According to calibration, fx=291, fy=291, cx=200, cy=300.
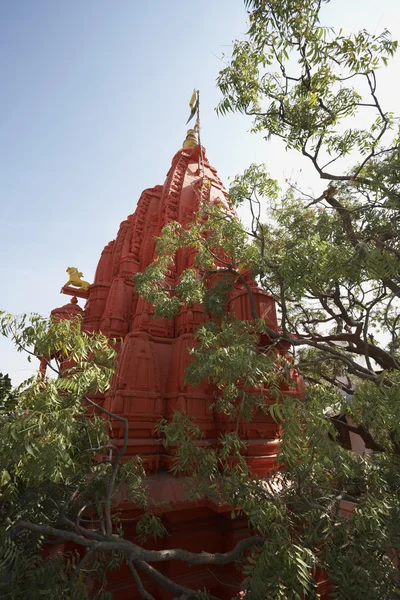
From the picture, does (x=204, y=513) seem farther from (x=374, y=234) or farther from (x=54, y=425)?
(x=374, y=234)

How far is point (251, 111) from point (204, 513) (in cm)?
794

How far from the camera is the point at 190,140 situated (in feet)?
46.6

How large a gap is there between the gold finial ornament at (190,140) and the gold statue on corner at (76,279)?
7.59 metres

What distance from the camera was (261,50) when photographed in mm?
4891

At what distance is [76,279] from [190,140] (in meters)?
8.66

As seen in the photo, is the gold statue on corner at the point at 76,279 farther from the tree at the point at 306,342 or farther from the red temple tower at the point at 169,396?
the tree at the point at 306,342

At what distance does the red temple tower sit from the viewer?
5348 mm

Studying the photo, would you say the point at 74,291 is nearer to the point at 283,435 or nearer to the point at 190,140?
the point at 190,140

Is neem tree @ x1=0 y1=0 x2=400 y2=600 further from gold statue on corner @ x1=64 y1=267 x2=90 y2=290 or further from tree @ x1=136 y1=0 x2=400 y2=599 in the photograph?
gold statue on corner @ x1=64 y1=267 x2=90 y2=290

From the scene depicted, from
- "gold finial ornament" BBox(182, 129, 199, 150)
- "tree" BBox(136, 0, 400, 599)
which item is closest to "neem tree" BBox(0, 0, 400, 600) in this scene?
"tree" BBox(136, 0, 400, 599)

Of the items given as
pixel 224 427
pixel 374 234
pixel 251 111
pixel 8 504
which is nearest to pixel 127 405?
pixel 224 427

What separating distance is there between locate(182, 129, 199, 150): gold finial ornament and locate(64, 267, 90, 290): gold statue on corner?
759 centimetres

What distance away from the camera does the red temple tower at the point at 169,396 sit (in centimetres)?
535

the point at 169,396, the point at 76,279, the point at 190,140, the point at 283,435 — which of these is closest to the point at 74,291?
the point at 76,279
